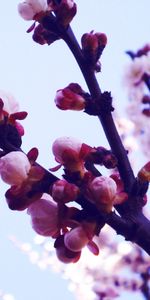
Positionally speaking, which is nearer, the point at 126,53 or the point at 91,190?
the point at 91,190

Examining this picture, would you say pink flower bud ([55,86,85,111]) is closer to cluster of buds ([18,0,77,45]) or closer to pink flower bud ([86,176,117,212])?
cluster of buds ([18,0,77,45])

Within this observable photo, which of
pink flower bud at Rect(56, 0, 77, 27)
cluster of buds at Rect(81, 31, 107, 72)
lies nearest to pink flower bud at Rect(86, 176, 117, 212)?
cluster of buds at Rect(81, 31, 107, 72)

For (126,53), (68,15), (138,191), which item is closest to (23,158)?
(138,191)

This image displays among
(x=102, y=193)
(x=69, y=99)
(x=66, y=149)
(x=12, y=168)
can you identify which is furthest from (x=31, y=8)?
(x=102, y=193)

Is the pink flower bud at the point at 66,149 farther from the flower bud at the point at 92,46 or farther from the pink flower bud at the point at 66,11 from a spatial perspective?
the pink flower bud at the point at 66,11

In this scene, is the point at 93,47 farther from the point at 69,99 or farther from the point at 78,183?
the point at 78,183

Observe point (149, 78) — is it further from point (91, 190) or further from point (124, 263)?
point (91, 190)
